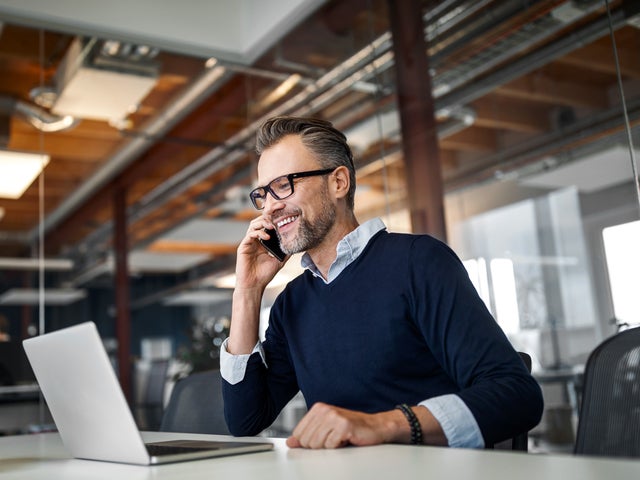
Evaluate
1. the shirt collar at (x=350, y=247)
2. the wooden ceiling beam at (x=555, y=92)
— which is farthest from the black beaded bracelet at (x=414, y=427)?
the wooden ceiling beam at (x=555, y=92)

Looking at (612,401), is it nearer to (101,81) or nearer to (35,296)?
(35,296)

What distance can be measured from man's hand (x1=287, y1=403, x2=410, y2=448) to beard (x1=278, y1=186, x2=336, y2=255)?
66 centimetres

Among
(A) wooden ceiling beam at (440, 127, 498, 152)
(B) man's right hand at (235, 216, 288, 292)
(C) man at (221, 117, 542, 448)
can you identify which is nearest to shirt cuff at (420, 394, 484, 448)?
(C) man at (221, 117, 542, 448)

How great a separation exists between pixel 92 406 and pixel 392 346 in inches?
26.5

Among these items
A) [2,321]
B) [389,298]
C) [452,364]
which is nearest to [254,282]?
[389,298]

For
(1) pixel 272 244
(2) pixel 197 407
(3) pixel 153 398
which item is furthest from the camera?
(3) pixel 153 398

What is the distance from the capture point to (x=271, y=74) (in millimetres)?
5441

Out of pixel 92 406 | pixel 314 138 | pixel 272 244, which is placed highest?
pixel 314 138

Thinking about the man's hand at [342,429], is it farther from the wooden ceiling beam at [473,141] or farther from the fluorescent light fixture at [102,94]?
the fluorescent light fixture at [102,94]

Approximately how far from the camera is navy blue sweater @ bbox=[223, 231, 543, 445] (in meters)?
1.42

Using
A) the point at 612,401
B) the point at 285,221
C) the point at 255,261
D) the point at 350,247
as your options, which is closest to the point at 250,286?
the point at 255,261

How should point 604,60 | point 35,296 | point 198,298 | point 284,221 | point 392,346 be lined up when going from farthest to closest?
point 198,298
point 35,296
point 604,60
point 284,221
point 392,346

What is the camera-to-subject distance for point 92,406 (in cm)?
129

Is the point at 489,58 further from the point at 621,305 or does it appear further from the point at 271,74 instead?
the point at 271,74
